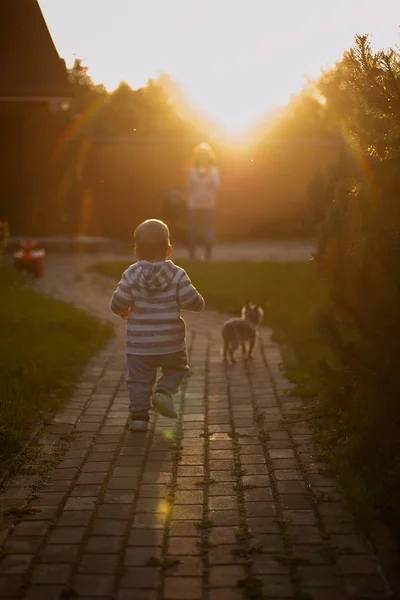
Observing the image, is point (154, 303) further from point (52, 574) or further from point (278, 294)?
point (278, 294)

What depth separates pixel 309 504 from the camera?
5.07m

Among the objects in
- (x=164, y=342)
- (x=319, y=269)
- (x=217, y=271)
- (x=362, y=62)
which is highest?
(x=362, y=62)

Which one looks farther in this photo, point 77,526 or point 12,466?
point 12,466

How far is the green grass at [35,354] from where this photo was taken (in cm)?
689

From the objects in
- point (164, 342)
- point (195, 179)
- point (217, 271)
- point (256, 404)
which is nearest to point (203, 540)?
point (164, 342)

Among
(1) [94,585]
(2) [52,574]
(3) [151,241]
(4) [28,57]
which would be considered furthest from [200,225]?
(1) [94,585]

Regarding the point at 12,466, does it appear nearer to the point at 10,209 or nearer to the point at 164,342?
the point at 164,342

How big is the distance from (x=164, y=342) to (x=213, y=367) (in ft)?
8.16

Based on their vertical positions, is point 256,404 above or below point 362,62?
below

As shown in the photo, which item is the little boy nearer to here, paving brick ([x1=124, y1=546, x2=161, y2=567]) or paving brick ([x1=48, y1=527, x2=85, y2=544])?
paving brick ([x1=48, y1=527, x2=85, y2=544])

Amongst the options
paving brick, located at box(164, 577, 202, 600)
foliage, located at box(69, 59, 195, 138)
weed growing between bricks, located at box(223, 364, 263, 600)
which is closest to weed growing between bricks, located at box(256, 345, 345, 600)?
weed growing between bricks, located at box(223, 364, 263, 600)

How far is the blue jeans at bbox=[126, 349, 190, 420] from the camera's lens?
22.6 feet

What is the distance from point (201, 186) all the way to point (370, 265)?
580 inches

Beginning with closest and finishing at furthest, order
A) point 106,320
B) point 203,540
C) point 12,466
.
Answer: point 203,540, point 12,466, point 106,320
